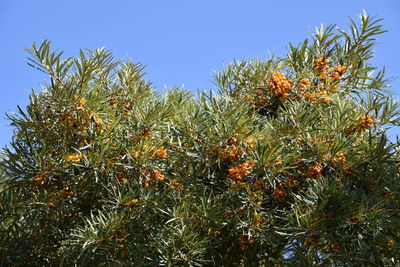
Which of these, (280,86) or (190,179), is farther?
(280,86)

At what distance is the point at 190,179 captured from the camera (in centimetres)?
286

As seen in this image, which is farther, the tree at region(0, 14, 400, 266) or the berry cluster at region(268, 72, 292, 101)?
the berry cluster at region(268, 72, 292, 101)

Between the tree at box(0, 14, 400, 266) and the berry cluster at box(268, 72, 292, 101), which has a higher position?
the berry cluster at box(268, 72, 292, 101)

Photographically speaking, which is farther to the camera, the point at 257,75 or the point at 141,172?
the point at 257,75

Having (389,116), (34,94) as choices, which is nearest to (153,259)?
(34,94)

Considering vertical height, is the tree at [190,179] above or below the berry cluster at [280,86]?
below

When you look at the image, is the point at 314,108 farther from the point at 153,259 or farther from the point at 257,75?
the point at 153,259

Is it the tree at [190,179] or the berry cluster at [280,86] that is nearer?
the tree at [190,179]

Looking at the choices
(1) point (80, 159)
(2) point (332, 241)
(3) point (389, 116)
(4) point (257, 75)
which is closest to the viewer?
(2) point (332, 241)

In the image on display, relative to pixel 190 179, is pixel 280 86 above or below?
above

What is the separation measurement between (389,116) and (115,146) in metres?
1.66

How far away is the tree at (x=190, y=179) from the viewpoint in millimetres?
2588

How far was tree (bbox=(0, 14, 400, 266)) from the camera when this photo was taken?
2588 mm

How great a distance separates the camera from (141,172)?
275cm
